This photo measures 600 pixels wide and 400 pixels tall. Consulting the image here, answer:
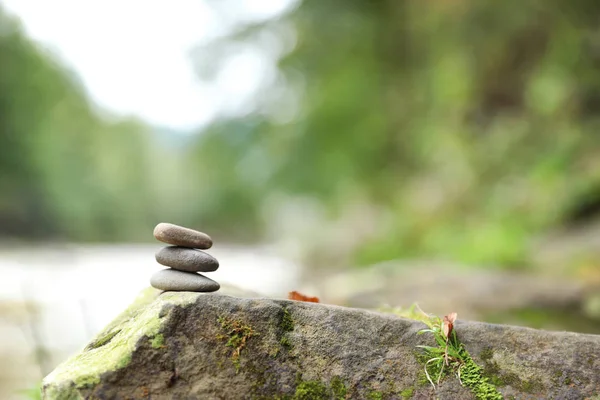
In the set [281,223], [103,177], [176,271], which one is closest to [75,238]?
[103,177]

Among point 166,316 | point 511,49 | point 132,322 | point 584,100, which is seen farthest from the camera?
point 511,49

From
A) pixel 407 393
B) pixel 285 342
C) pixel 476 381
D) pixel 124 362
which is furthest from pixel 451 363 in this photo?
pixel 124 362

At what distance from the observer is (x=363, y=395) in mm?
2812

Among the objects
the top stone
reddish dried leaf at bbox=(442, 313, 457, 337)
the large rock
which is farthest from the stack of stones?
reddish dried leaf at bbox=(442, 313, 457, 337)

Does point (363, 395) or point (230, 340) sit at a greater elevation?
point (230, 340)

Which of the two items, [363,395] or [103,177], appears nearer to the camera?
[363,395]

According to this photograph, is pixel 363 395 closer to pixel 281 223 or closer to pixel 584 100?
pixel 584 100

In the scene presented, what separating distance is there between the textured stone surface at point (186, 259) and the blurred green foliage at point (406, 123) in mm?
7871

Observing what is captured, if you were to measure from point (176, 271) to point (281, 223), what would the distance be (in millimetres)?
30881

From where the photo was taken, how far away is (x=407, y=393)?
2.82m

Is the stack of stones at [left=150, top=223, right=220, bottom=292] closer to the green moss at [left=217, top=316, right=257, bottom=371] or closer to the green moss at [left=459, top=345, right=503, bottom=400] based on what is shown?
the green moss at [left=217, top=316, right=257, bottom=371]

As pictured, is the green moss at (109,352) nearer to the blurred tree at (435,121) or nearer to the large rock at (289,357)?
the large rock at (289,357)

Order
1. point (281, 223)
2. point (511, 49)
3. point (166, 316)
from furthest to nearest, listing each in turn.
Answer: point (281, 223) < point (511, 49) < point (166, 316)

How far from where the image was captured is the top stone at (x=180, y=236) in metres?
3.24
